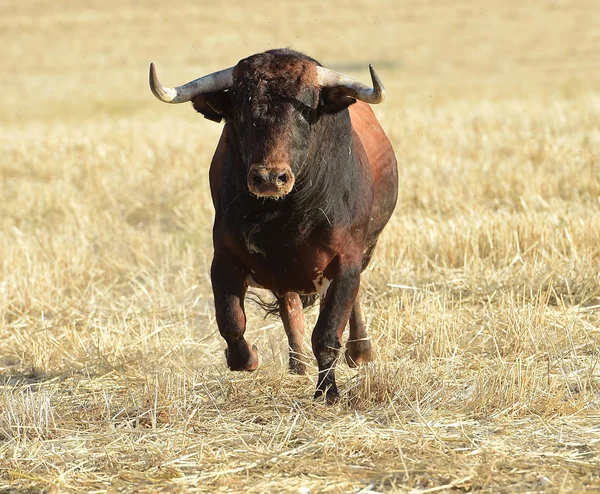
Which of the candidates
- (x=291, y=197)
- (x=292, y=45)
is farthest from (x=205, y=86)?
(x=292, y=45)

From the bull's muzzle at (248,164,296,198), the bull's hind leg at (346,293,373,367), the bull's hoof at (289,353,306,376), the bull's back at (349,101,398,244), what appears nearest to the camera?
the bull's muzzle at (248,164,296,198)

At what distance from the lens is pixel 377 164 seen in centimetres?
697

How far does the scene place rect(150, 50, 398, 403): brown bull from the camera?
5.46m

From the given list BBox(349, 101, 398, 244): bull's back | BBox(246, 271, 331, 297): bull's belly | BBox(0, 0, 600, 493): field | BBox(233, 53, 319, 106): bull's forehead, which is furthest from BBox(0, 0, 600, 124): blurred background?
BBox(233, 53, 319, 106): bull's forehead

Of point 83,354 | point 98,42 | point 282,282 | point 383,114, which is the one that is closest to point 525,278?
point 282,282

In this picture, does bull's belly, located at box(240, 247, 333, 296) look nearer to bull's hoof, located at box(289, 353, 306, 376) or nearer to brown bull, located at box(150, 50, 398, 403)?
brown bull, located at box(150, 50, 398, 403)

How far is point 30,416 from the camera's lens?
5199 millimetres

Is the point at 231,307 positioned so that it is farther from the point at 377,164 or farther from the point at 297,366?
the point at 377,164

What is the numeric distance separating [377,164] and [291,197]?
144 centimetres

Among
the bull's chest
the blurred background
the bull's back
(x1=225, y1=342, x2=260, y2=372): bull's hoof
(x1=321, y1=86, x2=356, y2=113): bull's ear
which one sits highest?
the blurred background

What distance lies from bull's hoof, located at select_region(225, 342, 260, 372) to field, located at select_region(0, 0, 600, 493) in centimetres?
8

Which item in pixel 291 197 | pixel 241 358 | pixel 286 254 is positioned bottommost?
pixel 241 358

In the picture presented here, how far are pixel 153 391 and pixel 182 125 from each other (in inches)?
536

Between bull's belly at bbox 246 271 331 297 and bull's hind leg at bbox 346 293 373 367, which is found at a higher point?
bull's belly at bbox 246 271 331 297
